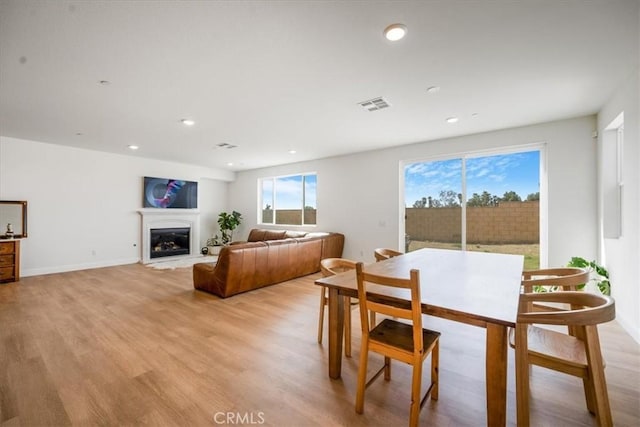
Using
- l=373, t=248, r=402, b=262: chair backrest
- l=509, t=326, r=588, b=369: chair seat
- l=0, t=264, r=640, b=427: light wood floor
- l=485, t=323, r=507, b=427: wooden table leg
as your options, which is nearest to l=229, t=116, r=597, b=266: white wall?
l=0, t=264, r=640, b=427: light wood floor

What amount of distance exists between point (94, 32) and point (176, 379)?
271cm

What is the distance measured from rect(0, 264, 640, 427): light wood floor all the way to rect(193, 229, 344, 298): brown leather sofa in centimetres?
54

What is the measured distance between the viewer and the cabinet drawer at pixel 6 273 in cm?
469

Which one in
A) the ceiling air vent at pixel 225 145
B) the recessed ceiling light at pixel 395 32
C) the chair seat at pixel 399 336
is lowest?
the chair seat at pixel 399 336

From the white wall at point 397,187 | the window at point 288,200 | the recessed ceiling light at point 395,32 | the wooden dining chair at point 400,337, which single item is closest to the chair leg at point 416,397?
the wooden dining chair at point 400,337

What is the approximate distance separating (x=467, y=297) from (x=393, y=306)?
1.38 ft

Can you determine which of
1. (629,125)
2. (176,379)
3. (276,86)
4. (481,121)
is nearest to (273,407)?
(176,379)

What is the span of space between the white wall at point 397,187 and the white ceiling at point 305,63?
0.34 metres

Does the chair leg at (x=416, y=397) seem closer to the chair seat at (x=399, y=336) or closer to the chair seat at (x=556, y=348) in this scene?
the chair seat at (x=399, y=336)

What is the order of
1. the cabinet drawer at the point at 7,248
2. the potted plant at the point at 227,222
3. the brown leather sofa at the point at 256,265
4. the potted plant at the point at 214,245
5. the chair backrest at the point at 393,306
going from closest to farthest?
1. the chair backrest at the point at 393,306
2. the brown leather sofa at the point at 256,265
3. the cabinet drawer at the point at 7,248
4. the potted plant at the point at 214,245
5. the potted plant at the point at 227,222

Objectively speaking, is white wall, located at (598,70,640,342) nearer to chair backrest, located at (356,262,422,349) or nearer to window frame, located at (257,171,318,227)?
Result: chair backrest, located at (356,262,422,349)

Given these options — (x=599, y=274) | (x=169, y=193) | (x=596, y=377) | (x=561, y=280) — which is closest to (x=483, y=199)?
(x=599, y=274)

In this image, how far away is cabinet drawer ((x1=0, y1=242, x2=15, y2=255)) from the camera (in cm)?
467

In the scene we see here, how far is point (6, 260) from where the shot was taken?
4723 millimetres
